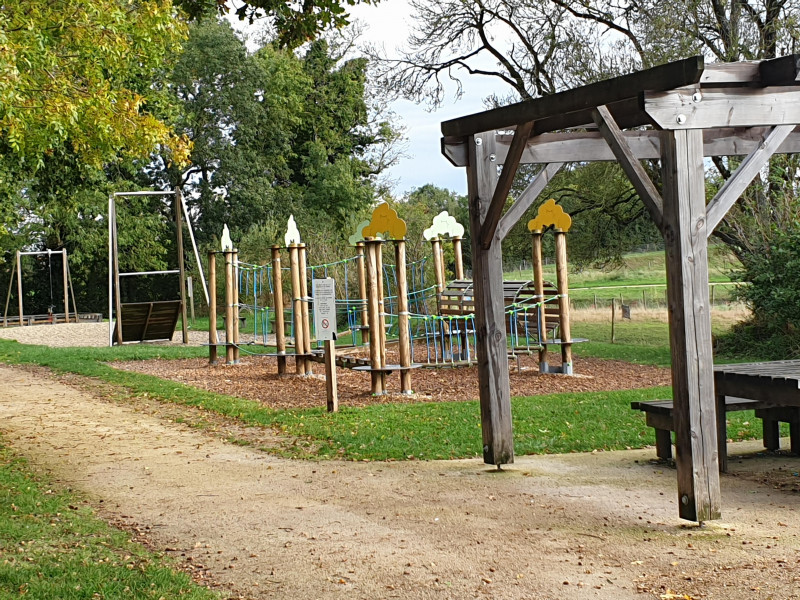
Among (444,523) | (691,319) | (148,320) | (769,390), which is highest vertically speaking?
(148,320)

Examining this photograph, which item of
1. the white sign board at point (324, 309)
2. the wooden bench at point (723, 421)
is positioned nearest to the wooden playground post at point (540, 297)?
the white sign board at point (324, 309)

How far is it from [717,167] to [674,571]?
1653cm

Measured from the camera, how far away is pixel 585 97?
5.63 metres

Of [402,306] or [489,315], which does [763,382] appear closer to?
[489,315]

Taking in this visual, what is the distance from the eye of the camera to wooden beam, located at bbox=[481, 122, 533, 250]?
6.45 metres

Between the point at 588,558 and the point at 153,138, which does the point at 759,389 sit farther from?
the point at 153,138

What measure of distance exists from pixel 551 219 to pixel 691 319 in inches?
391

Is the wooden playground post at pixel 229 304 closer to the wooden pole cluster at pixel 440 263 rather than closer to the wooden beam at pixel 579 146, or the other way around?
the wooden pole cluster at pixel 440 263

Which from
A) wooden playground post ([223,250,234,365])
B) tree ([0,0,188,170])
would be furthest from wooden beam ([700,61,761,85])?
wooden playground post ([223,250,234,365])

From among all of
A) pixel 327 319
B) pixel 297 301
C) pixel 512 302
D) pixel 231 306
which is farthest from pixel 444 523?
pixel 231 306

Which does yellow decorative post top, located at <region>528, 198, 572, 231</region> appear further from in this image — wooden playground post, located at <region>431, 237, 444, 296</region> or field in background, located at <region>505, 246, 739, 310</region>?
field in background, located at <region>505, 246, 739, 310</region>

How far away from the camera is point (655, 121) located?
16.8 feet

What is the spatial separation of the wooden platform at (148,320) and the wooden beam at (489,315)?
14.9 meters

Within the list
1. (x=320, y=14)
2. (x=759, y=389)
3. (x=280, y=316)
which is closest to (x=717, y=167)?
(x=280, y=316)
